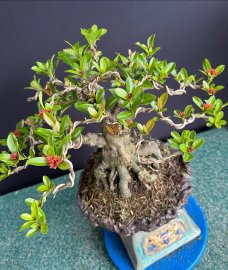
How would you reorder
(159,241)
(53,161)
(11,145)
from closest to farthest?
1. (53,161)
2. (11,145)
3. (159,241)

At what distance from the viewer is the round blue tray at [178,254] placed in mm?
1058

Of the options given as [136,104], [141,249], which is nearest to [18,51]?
[136,104]

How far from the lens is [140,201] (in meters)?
0.95

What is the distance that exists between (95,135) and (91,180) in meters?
0.21

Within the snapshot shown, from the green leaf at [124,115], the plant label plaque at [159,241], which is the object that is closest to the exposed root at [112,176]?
the plant label plaque at [159,241]

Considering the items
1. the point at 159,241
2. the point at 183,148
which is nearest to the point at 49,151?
the point at 183,148

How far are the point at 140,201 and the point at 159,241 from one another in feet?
0.71

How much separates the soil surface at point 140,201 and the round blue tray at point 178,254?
256mm

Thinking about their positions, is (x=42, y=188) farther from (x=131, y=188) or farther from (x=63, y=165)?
(x=131, y=188)

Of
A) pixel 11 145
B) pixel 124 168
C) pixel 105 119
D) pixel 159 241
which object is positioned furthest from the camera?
pixel 159 241

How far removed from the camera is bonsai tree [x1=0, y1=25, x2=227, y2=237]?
0.66 metres

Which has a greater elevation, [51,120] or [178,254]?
[51,120]

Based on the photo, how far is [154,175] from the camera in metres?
0.96

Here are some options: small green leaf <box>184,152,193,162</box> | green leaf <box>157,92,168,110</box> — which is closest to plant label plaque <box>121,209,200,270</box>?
small green leaf <box>184,152,193,162</box>
